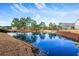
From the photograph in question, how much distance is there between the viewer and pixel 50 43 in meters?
2.22

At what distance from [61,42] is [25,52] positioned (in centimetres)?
34

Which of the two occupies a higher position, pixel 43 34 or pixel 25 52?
pixel 43 34

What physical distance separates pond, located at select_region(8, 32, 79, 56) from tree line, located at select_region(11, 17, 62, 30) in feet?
0.19

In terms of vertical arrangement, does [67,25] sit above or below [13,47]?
above

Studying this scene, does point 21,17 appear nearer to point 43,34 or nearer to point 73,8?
point 43,34

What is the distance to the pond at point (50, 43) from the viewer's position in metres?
2.19

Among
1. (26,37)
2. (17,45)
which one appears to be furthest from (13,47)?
(26,37)

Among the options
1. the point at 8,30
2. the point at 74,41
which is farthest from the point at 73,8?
the point at 8,30

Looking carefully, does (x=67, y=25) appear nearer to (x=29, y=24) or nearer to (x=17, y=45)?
(x=29, y=24)

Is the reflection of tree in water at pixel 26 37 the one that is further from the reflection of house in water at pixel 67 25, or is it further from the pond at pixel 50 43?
the reflection of house in water at pixel 67 25

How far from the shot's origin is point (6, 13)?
221 cm

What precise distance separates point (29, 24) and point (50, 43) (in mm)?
257

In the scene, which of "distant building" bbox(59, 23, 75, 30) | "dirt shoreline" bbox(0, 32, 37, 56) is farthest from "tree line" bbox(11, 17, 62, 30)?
"dirt shoreline" bbox(0, 32, 37, 56)

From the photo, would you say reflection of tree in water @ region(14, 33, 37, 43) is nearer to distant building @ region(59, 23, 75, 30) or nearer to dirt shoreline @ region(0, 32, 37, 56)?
dirt shoreline @ region(0, 32, 37, 56)
